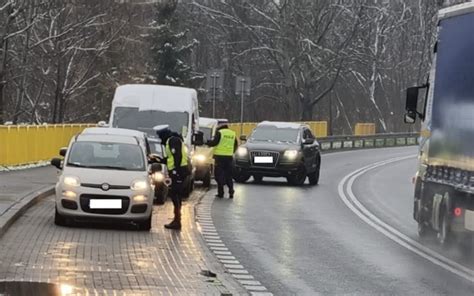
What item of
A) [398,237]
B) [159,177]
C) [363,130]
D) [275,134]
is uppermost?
[275,134]

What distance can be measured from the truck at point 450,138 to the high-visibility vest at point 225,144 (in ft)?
22.6

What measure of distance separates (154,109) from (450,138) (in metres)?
11.0

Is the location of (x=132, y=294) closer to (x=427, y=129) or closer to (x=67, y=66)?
(x=427, y=129)

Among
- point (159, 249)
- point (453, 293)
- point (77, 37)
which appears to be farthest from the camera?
point (77, 37)

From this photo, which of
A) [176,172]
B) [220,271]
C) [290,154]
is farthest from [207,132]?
[220,271]

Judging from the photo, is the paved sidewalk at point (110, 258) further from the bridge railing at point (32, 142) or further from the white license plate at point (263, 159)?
the white license plate at point (263, 159)

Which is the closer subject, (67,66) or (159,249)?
(159,249)

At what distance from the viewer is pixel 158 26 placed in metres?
60.5

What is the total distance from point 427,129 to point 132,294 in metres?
7.67

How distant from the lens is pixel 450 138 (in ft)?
47.3

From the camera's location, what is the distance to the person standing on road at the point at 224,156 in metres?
22.7

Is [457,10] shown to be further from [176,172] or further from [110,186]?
[110,186]

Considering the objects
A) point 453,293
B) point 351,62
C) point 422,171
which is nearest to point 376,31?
point 351,62

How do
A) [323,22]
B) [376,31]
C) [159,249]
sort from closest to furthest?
[159,249]
[323,22]
[376,31]
